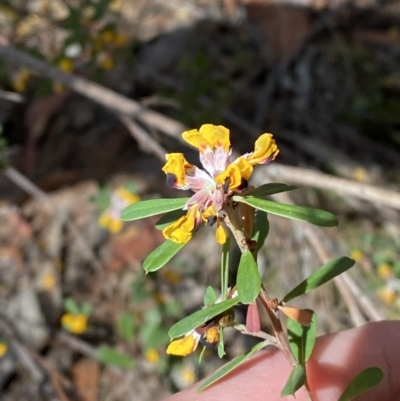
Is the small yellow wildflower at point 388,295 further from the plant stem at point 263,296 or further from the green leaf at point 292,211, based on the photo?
the green leaf at point 292,211

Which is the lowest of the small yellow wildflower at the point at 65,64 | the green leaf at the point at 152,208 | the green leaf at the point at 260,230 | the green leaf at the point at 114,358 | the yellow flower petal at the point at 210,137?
the green leaf at the point at 114,358

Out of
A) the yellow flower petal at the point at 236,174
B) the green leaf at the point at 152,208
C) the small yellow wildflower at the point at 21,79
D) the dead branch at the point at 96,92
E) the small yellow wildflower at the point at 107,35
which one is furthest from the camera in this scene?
the small yellow wildflower at the point at 21,79

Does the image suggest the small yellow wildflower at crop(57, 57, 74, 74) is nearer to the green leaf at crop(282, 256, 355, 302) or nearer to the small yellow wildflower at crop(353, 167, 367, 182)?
the small yellow wildflower at crop(353, 167, 367, 182)

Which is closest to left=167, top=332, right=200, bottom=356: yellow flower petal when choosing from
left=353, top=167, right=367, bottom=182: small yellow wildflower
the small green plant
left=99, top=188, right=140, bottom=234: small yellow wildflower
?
the small green plant

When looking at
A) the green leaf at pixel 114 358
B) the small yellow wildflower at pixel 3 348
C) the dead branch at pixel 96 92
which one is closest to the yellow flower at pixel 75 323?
the green leaf at pixel 114 358

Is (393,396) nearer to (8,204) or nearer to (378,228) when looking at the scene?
(378,228)

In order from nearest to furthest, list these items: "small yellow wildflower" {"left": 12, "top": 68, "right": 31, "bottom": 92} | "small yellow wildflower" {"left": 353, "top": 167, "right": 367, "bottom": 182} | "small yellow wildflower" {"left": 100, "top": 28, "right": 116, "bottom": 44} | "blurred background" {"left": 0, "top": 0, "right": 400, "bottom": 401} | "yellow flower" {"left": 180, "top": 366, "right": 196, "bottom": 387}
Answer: "yellow flower" {"left": 180, "top": 366, "right": 196, "bottom": 387} → "blurred background" {"left": 0, "top": 0, "right": 400, "bottom": 401} → "small yellow wildflower" {"left": 100, "top": 28, "right": 116, "bottom": 44} → "small yellow wildflower" {"left": 353, "top": 167, "right": 367, "bottom": 182} → "small yellow wildflower" {"left": 12, "top": 68, "right": 31, "bottom": 92}

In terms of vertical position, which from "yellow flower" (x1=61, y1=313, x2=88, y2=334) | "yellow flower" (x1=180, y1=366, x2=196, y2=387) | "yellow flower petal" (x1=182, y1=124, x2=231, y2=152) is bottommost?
"yellow flower" (x1=180, y1=366, x2=196, y2=387)

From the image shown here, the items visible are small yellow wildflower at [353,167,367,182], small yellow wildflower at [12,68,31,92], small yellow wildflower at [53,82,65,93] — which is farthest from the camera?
small yellow wildflower at [12,68,31,92]
